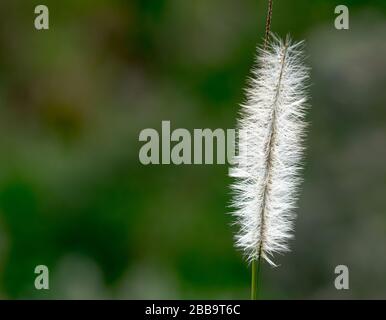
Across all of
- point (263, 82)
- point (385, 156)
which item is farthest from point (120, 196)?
point (263, 82)

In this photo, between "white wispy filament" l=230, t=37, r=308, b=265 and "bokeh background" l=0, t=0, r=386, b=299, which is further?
"bokeh background" l=0, t=0, r=386, b=299

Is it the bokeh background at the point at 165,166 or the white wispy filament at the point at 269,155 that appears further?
the bokeh background at the point at 165,166

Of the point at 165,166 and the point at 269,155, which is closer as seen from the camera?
the point at 269,155

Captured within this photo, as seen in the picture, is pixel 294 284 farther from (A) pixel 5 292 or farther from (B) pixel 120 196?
(A) pixel 5 292
